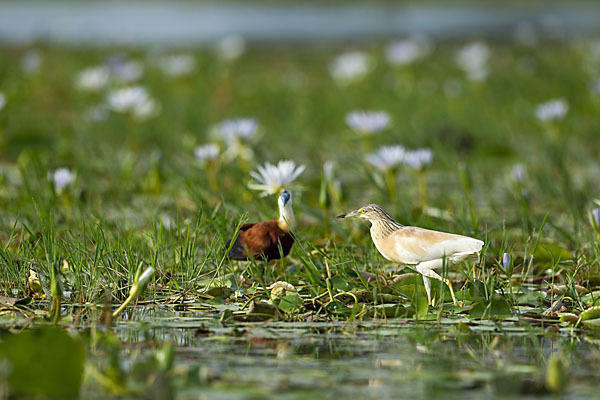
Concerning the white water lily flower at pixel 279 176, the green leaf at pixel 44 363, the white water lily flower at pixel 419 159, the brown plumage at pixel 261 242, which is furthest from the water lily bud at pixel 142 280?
the white water lily flower at pixel 419 159


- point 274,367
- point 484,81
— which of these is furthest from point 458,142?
point 274,367

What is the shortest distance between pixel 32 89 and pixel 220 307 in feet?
23.1

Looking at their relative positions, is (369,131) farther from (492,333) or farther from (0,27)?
(0,27)

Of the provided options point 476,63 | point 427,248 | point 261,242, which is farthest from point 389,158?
point 476,63

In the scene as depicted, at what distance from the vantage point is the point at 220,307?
3.47m

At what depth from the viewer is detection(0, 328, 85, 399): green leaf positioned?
2.31m

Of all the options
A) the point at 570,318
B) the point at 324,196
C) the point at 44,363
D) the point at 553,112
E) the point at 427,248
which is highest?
the point at 553,112

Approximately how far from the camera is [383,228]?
11.3ft

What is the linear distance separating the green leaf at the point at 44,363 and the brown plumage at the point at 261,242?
129 centimetres

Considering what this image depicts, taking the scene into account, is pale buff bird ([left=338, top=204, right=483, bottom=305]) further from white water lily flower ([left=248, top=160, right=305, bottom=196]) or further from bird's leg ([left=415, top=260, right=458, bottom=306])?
white water lily flower ([left=248, top=160, right=305, bottom=196])

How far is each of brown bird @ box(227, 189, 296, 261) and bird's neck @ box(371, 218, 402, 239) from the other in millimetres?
380

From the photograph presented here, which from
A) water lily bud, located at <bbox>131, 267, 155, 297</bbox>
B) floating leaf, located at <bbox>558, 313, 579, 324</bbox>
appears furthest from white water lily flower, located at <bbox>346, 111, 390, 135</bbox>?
water lily bud, located at <bbox>131, 267, 155, 297</bbox>

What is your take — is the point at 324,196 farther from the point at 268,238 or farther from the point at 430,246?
the point at 430,246

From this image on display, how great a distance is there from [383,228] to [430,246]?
30cm
